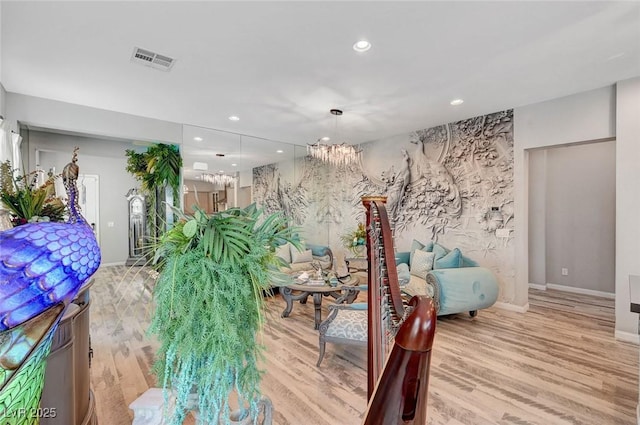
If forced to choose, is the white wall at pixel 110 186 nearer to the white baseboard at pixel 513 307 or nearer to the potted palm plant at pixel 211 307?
the potted palm plant at pixel 211 307

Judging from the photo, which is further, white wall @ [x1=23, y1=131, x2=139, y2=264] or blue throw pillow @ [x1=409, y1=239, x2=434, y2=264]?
white wall @ [x1=23, y1=131, x2=139, y2=264]

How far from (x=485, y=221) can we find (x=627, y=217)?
4.92 feet

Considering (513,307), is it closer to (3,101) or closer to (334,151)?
(334,151)

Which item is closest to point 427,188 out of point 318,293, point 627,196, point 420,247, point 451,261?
point 420,247

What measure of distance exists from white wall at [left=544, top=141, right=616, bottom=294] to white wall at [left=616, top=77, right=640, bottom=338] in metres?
1.96

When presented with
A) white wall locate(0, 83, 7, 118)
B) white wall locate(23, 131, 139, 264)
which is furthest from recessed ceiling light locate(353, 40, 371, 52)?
white wall locate(23, 131, 139, 264)

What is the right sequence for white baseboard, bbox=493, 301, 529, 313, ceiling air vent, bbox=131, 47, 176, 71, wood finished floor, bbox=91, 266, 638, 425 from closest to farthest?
wood finished floor, bbox=91, 266, 638, 425 → ceiling air vent, bbox=131, 47, 176, 71 → white baseboard, bbox=493, 301, 529, 313

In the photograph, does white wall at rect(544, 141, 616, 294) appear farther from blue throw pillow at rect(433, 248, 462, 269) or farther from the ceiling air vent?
the ceiling air vent

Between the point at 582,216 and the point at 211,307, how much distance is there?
6437mm

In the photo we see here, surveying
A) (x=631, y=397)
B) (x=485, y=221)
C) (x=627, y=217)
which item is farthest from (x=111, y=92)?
(x=627, y=217)

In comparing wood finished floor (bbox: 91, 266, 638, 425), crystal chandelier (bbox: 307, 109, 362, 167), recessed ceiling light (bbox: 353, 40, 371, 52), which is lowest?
wood finished floor (bbox: 91, 266, 638, 425)

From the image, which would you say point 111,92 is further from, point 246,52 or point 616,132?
point 616,132

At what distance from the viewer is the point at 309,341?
320 cm

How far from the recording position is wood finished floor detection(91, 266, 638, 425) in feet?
6.74
